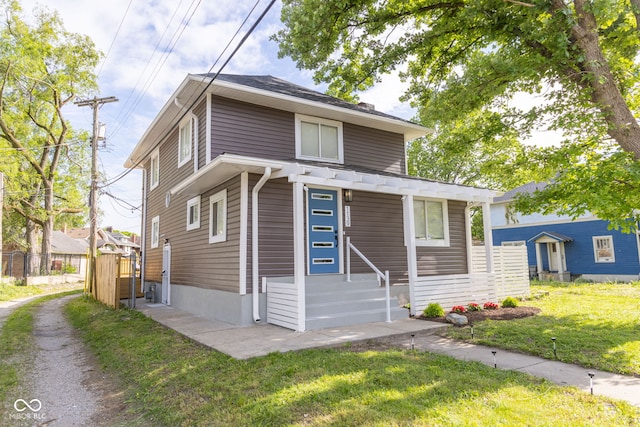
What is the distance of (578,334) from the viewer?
6.16m

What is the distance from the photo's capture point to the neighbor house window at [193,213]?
10.1 m

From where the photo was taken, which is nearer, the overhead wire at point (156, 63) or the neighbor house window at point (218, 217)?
the overhead wire at point (156, 63)

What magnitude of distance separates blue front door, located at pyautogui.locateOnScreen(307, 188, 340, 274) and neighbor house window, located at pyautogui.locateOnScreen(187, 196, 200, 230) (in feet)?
10.7

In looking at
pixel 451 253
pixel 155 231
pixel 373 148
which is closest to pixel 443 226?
pixel 451 253

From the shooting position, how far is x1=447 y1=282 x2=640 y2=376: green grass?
16.0 feet

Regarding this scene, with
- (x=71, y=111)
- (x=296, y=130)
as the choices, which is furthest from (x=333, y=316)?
(x=71, y=111)

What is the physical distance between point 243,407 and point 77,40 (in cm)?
2751

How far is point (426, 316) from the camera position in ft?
25.9

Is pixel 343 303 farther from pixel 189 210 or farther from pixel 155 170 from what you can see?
pixel 155 170

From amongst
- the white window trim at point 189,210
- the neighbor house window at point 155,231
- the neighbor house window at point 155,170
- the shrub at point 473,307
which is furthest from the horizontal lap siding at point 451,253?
the neighbor house window at point 155,170

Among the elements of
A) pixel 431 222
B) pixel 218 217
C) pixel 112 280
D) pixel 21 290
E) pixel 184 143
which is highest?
pixel 184 143

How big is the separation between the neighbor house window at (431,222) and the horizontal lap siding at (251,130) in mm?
3742

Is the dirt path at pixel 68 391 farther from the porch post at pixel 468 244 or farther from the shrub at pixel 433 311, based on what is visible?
the porch post at pixel 468 244

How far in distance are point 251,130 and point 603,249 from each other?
19044mm
